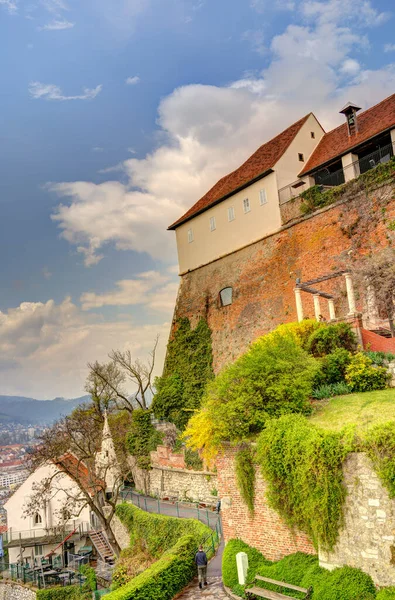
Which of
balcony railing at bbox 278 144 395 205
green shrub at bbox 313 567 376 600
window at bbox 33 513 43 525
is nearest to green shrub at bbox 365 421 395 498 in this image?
green shrub at bbox 313 567 376 600

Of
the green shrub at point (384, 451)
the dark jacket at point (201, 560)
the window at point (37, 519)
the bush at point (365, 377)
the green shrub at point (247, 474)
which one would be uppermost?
the bush at point (365, 377)

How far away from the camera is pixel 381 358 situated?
17.4 metres

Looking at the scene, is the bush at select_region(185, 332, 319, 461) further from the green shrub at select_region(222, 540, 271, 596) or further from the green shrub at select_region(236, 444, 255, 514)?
the green shrub at select_region(222, 540, 271, 596)

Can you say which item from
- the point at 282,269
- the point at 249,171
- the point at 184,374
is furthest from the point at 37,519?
the point at 249,171

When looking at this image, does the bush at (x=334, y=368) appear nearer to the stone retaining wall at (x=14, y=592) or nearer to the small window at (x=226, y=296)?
the small window at (x=226, y=296)

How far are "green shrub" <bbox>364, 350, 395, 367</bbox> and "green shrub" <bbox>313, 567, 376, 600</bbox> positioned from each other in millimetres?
7684

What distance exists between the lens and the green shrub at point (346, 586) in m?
10.6

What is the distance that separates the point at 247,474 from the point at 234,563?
2311 mm

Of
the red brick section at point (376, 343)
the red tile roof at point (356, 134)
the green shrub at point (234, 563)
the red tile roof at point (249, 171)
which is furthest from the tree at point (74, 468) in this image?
the red tile roof at point (356, 134)

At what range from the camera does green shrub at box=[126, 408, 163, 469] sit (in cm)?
3036

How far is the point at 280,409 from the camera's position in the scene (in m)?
14.4

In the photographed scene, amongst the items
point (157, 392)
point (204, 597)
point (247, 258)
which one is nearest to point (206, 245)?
point (247, 258)

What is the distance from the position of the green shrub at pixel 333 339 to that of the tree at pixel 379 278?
2.72 m

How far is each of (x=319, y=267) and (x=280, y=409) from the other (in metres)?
13.8
